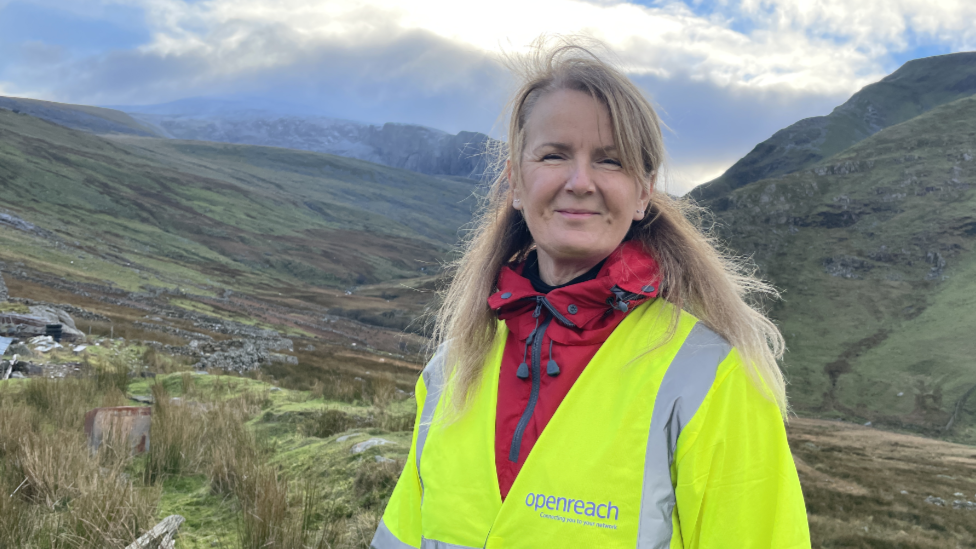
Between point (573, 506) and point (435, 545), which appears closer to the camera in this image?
point (573, 506)

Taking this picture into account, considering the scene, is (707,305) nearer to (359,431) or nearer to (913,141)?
(359,431)

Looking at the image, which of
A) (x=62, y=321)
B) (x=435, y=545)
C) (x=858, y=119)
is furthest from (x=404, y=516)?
(x=858, y=119)

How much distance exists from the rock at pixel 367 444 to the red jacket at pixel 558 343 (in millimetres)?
3228

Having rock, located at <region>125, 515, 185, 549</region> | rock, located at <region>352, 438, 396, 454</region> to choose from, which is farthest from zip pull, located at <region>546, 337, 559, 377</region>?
rock, located at <region>352, 438, 396, 454</region>

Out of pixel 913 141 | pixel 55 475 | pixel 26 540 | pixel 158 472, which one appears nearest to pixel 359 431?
pixel 158 472

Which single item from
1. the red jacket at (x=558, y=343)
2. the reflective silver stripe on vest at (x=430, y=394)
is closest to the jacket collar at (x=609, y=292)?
the red jacket at (x=558, y=343)

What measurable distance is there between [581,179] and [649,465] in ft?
2.81

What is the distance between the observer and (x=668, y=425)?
4.62ft

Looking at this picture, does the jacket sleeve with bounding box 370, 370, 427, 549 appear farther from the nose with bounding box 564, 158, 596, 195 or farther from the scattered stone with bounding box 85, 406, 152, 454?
the scattered stone with bounding box 85, 406, 152, 454

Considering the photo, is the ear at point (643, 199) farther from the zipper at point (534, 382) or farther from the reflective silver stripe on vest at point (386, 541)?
the reflective silver stripe on vest at point (386, 541)

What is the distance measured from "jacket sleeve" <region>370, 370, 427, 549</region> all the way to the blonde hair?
32 centimetres

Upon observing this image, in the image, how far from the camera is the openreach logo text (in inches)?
54.6

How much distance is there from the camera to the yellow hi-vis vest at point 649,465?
132 cm

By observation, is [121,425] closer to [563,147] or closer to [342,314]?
[563,147]
